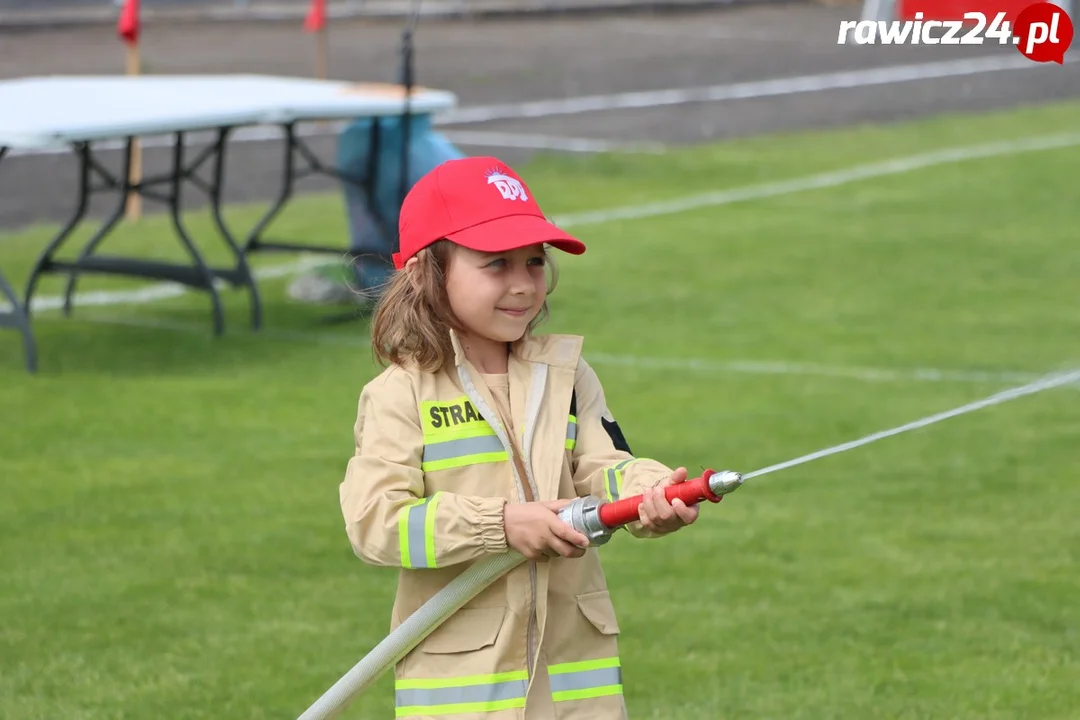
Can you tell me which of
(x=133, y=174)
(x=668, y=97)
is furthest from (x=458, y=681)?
(x=668, y=97)

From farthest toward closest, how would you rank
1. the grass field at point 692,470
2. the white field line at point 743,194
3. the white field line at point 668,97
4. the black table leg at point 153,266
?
the white field line at point 668,97, the white field line at point 743,194, the black table leg at point 153,266, the grass field at point 692,470

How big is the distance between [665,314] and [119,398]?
10.2 ft

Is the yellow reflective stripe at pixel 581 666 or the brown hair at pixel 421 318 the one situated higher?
the brown hair at pixel 421 318

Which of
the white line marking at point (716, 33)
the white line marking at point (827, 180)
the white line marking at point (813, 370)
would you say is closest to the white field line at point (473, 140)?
the white line marking at point (827, 180)

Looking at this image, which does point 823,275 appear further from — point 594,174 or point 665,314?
point 594,174

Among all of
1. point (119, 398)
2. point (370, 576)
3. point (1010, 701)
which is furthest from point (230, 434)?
point (1010, 701)

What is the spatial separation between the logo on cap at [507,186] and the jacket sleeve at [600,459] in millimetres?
332

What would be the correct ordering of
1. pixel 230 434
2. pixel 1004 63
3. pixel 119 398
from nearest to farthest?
1. pixel 230 434
2. pixel 119 398
3. pixel 1004 63

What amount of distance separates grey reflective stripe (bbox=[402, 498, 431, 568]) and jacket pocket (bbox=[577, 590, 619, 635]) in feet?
1.01

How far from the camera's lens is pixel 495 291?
3291mm

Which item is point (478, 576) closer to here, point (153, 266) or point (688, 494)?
point (688, 494)

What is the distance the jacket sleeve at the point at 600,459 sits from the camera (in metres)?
3.23

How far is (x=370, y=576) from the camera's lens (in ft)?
18.8

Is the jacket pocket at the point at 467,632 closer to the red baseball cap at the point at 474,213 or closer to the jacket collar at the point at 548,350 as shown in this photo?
the jacket collar at the point at 548,350
